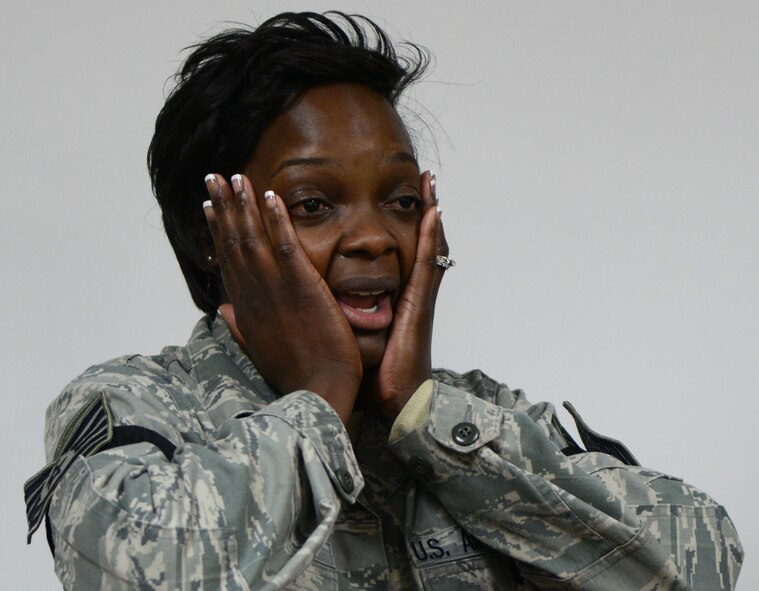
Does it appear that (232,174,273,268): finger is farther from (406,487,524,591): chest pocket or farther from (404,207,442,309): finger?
(406,487,524,591): chest pocket

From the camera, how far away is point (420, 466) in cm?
144

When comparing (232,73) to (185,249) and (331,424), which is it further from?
(331,424)

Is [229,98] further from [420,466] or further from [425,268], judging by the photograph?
[420,466]

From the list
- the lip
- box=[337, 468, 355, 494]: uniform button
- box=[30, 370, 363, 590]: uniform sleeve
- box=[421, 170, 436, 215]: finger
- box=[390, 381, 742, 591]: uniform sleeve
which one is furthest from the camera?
box=[421, 170, 436, 215]: finger

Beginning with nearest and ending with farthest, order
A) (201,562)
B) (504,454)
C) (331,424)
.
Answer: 1. (201,562)
2. (331,424)
3. (504,454)

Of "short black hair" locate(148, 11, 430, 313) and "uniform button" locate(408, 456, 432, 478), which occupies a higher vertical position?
"short black hair" locate(148, 11, 430, 313)

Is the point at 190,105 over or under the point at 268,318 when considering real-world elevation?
over

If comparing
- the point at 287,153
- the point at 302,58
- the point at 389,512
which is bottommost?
the point at 389,512

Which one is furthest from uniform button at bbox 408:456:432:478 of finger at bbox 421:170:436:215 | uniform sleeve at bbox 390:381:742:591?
finger at bbox 421:170:436:215

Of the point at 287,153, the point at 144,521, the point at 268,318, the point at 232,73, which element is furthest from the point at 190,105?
the point at 144,521

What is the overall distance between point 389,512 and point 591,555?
267mm

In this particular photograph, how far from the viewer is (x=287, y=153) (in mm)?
1529

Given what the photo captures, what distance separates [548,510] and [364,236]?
377mm

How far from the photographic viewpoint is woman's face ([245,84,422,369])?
149cm
